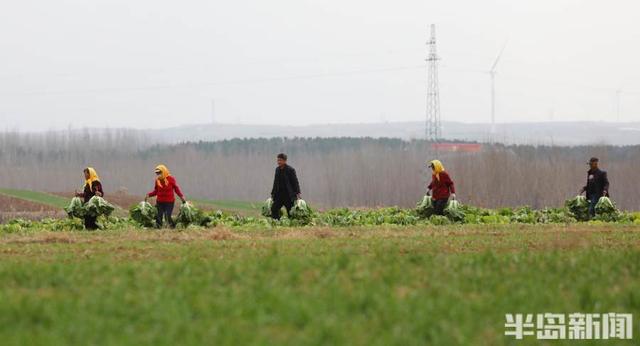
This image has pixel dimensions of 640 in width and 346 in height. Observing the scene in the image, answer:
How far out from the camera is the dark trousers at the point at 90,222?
2618 cm

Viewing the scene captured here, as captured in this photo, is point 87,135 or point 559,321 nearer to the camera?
point 559,321

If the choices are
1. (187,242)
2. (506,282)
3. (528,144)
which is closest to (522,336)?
(506,282)

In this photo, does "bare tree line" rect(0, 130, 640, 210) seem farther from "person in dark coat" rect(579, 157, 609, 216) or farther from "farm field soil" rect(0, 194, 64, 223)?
"person in dark coat" rect(579, 157, 609, 216)

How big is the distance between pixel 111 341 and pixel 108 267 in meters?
4.84

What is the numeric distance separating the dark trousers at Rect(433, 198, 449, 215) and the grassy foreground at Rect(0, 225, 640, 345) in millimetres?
10254

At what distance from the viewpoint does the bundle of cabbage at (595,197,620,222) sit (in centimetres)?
2969

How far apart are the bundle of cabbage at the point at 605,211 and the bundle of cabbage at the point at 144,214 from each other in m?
12.2

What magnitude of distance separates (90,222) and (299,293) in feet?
52.5

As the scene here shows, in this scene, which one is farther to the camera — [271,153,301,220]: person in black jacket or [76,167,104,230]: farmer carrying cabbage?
[271,153,301,220]: person in black jacket

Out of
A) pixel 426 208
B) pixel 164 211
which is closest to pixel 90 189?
pixel 164 211

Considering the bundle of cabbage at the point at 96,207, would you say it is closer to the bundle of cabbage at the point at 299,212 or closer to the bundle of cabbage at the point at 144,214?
the bundle of cabbage at the point at 144,214

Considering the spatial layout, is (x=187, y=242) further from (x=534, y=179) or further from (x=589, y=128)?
(x=589, y=128)

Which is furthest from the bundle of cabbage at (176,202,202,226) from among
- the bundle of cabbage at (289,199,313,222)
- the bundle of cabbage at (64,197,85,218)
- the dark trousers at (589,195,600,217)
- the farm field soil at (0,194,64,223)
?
the farm field soil at (0,194,64,223)

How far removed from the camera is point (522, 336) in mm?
9750
